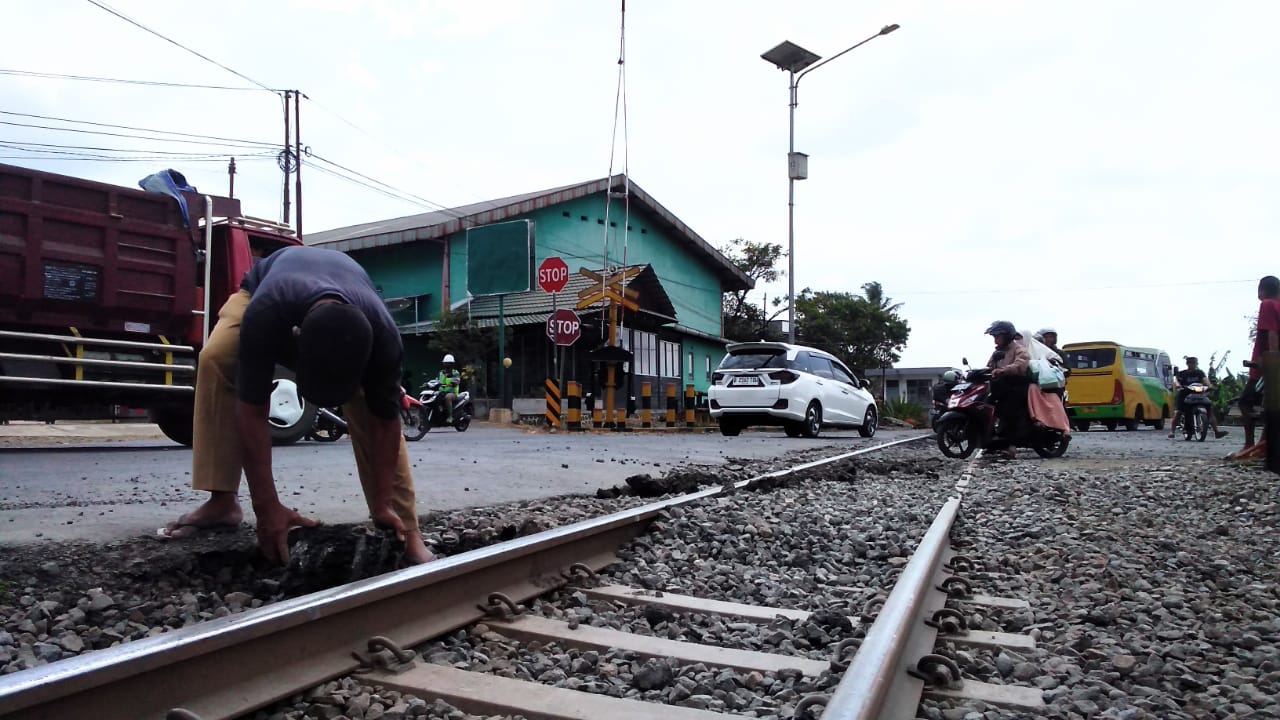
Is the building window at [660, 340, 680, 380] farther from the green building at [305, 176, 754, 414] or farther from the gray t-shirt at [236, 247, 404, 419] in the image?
the gray t-shirt at [236, 247, 404, 419]

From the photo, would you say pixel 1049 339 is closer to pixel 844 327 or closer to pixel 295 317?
pixel 295 317

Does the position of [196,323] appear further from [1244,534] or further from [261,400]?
[1244,534]

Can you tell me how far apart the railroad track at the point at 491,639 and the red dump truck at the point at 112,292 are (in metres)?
6.70

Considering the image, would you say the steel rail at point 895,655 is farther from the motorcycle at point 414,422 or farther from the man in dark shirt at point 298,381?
the motorcycle at point 414,422

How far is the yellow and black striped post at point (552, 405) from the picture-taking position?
1764 cm

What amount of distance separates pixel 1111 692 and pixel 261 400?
2.52 meters

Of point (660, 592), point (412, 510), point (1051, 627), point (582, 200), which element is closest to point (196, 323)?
point (412, 510)

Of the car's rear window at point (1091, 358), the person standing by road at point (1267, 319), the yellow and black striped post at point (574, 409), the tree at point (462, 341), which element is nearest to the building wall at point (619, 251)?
the tree at point (462, 341)

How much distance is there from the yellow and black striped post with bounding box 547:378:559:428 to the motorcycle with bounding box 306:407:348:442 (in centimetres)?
661

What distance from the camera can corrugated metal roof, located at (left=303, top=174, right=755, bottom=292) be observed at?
83.6 ft

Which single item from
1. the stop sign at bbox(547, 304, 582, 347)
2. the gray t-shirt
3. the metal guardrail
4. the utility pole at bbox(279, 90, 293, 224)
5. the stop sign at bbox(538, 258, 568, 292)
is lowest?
the gray t-shirt

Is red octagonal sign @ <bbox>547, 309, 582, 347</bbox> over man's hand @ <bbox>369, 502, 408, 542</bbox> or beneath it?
over

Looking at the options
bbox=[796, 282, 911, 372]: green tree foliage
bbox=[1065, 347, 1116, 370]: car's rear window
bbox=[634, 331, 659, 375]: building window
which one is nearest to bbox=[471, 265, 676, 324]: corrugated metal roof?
bbox=[634, 331, 659, 375]: building window

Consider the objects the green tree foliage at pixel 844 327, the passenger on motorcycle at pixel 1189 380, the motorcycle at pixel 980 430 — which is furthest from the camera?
the green tree foliage at pixel 844 327
